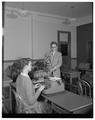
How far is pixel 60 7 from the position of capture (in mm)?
1164

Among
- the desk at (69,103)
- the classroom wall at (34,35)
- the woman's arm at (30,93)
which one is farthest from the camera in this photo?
the classroom wall at (34,35)

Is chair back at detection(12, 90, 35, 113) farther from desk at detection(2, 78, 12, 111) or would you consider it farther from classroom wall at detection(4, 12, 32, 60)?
classroom wall at detection(4, 12, 32, 60)

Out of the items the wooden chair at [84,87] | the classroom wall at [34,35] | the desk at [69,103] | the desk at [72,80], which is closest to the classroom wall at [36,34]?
the classroom wall at [34,35]

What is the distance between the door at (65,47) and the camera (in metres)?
1.18

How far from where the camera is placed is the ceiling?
108cm

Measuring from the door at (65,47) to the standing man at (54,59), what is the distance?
0.13ft

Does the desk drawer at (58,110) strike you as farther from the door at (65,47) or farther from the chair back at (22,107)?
the door at (65,47)

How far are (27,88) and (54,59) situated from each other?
0.37 metres

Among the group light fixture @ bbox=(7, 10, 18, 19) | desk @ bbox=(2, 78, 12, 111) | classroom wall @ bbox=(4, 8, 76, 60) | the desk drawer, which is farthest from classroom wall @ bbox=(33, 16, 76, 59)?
the desk drawer

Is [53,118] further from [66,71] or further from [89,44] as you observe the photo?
[89,44]

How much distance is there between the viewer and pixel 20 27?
1173mm

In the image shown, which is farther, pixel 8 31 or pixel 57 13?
pixel 57 13

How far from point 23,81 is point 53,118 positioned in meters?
0.38

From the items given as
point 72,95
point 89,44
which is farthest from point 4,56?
point 89,44
